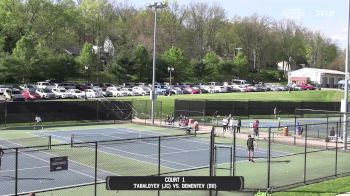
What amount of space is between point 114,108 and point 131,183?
4185 centimetres

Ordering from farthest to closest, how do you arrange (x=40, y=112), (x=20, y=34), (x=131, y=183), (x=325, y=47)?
(x=325, y=47) → (x=20, y=34) → (x=40, y=112) → (x=131, y=183)

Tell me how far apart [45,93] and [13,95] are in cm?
698

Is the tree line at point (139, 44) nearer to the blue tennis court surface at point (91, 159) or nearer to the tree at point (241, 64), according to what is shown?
the tree at point (241, 64)

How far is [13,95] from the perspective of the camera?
6331 centimetres

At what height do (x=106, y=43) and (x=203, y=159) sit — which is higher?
(x=106, y=43)

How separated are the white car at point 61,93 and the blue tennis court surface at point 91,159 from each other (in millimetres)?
30180

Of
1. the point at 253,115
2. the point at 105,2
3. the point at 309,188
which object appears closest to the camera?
the point at 309,188

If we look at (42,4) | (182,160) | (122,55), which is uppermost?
(42,4)

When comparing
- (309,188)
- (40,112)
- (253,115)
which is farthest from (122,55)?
(309,188)

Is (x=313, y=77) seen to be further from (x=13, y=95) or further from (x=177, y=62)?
(x=13, y=95)

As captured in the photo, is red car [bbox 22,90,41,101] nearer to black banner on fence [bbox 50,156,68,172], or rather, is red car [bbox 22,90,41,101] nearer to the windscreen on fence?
the windscreen on fence

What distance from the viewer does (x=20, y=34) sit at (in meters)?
98.0

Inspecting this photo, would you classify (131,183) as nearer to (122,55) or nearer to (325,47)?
(122,55)

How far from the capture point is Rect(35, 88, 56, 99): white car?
69.3m
